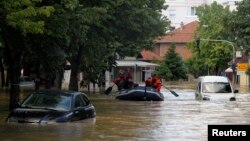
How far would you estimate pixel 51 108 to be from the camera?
18844 mm

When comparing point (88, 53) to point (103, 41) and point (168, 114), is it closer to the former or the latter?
point (103, 41)

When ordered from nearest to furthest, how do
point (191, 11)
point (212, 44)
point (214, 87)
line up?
point (214, 87), point (212, 44), point (191, 11)

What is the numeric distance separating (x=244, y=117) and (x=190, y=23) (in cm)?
9959

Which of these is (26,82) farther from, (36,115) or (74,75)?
(36,115)

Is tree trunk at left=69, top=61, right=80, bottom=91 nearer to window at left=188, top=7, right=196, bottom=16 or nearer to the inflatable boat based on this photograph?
the inflatable boat

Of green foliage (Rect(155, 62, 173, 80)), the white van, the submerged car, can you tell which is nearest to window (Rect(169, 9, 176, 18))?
green foliage (Rect(155, 62, 173, 80))

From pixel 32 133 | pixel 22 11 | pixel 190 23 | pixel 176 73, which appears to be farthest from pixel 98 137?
pixel 190 23

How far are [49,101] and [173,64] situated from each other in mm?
75165

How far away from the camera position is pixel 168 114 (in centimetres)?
2639

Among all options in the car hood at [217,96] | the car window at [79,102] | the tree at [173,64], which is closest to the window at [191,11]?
the tree at [173,64]

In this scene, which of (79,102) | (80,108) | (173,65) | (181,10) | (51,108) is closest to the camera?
(51,108)

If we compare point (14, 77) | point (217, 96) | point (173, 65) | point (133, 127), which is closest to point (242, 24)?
point (217, 96)

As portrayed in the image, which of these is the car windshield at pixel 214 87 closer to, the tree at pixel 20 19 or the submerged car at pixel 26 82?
the tree at pixel 20 19

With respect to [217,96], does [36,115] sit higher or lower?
lower
